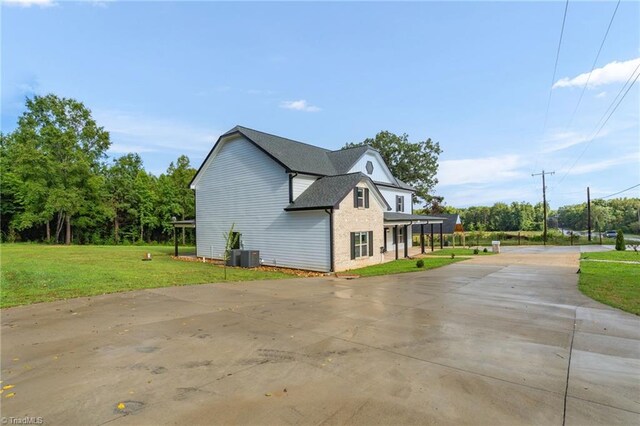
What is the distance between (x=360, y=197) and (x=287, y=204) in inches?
173

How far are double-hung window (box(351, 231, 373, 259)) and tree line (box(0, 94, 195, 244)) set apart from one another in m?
30.1

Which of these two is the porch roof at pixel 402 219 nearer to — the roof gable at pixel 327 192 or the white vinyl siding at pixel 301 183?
the roof gable at pixel 327 192

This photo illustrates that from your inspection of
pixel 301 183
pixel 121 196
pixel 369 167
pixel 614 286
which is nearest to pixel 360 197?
pixel 301 183

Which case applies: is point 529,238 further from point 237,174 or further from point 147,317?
point 147,317

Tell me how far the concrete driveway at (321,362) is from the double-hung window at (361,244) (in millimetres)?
8630

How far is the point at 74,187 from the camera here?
3628cm

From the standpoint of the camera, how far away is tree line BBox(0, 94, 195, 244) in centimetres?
3506

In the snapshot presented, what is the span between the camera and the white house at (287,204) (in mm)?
16844

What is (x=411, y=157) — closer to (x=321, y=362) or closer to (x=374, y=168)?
(x=374, y=168)

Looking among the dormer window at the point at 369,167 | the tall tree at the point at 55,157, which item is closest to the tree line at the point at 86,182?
the tall tree at the point at 55,157

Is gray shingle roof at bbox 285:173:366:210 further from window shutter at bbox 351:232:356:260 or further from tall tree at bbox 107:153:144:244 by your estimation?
tall tree at bbox 107:153:144:244

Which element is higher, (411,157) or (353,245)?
(411,157)

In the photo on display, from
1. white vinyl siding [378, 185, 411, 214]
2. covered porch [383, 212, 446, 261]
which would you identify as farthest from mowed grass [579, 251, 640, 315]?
white vinyl siding [378, 185, 411, 214]

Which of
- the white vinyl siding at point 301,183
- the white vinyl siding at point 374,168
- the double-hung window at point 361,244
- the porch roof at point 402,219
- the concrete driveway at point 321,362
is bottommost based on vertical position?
the concrete driveway at point 321,362
